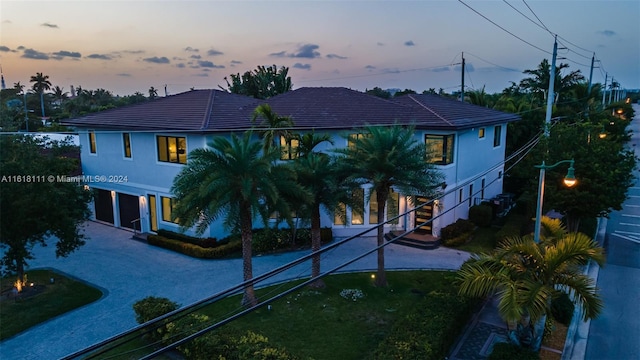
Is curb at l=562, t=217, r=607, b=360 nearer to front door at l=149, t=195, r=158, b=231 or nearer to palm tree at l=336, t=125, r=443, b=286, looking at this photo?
palm tree at l=336, t=125, r=443, b=286

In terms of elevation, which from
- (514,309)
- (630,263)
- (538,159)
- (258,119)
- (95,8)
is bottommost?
(630,263)

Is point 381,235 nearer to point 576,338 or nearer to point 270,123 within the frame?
point 576,338

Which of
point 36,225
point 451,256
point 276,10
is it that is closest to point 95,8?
point 276,10

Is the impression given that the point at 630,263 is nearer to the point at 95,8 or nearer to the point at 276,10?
the point at 276,10

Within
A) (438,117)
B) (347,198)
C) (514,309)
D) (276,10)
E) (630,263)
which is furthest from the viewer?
(438,117)

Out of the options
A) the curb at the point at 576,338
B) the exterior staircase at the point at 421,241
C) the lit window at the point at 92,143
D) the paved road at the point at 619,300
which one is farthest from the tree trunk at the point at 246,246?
the lit window at the point at 92,143

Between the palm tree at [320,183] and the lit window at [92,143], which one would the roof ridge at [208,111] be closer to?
the palm tree at [320,183]
